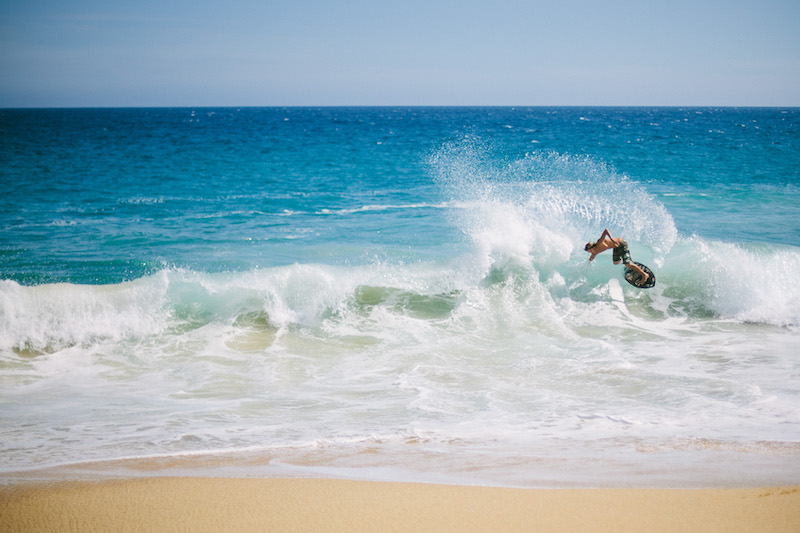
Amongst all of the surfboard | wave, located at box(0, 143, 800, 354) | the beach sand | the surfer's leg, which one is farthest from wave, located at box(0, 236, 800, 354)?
the beach sand

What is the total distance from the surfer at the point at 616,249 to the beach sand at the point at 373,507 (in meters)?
4.30

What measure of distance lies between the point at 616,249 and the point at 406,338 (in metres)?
3.38

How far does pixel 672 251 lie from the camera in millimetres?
12195

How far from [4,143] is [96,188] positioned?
2830 cm

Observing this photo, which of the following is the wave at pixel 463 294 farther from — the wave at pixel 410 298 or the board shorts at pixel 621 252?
the board shorts at pixel 621 252

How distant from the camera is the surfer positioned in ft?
26.7

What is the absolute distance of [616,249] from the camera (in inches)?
337

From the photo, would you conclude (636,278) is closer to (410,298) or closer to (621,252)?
(621,252)

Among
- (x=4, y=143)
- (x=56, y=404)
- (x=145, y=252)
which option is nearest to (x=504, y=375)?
(x=56, y=404)

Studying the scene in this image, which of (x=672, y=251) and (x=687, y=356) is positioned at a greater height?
(x=672, y=251)

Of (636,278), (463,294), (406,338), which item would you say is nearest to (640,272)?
(636,278)

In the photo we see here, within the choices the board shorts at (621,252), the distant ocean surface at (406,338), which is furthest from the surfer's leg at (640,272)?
the distant ocean surface at (406,338)

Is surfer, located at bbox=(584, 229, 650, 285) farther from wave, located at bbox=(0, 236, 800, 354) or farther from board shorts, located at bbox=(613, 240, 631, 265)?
wave, located at bbox=(0, 236, 800, 354)

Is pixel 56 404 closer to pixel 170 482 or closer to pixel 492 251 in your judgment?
pixel 170 482
